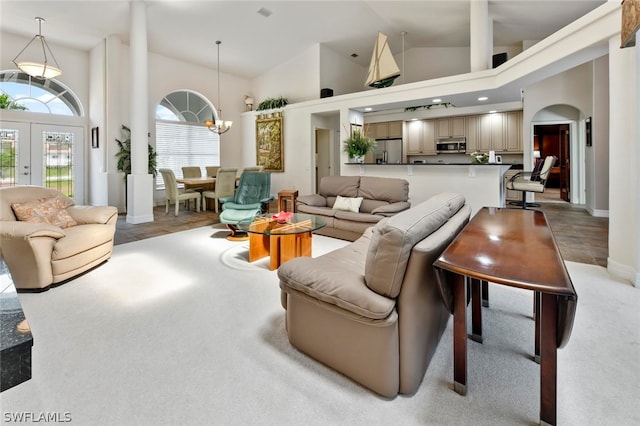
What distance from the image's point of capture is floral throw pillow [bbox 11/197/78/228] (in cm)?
304

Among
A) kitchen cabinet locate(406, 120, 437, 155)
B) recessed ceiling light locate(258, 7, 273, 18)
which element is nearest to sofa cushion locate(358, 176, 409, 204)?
recessed ceiling light locate(258, 7, 273, 18)

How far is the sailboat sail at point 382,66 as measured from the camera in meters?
5.68

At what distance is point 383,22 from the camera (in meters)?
7.20

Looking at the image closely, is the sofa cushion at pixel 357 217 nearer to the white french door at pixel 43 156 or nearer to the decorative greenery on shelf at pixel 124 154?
the decorative greenery on shelf at pixel 124 154

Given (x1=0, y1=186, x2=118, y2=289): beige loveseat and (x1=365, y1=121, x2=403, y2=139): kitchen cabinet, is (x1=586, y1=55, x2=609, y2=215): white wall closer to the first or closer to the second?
(x1=365, y1=121, x2=403, y2=139): kitchen cabinet

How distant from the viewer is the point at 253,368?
68.8 inches

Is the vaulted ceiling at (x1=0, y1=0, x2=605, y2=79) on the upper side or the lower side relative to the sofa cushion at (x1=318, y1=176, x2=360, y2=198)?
upper

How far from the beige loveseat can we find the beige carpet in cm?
21

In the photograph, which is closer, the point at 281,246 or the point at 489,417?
the point at 489,417

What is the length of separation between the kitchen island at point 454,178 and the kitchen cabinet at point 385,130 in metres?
3.05

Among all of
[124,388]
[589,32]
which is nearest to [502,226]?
[124,388]

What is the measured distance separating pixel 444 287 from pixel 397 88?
551 centimetres

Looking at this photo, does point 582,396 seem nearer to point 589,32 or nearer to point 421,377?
point 421,377

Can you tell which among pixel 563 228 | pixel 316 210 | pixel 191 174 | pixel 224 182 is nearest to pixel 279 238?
pixel 316 210
